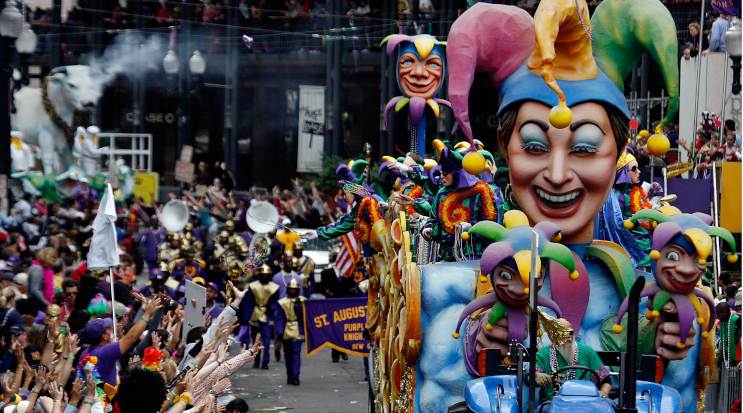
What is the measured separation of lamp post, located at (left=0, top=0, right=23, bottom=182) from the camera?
14836 millimetres

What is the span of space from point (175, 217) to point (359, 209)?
353 inches

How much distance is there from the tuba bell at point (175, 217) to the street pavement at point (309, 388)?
470 cm

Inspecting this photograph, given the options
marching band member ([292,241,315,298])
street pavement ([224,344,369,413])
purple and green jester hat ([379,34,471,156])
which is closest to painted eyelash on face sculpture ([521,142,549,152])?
purple and green jester hat ([379,34,471,156])

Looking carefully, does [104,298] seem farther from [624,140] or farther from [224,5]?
[224,5]

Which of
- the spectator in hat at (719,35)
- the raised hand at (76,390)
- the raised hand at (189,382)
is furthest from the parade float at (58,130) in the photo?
the raised hand at (76,390)

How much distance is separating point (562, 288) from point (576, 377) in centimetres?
125

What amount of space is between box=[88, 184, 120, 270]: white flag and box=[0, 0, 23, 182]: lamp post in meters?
4.00

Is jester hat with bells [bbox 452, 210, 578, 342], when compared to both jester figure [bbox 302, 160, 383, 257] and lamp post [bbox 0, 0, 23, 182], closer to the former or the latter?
jester figure [bbox 302, 160, 383, 257]

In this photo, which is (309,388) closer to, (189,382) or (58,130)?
(189,382)

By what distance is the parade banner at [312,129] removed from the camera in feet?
114

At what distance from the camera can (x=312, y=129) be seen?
34.8 metres

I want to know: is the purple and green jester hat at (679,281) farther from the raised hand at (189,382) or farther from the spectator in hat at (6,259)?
the spectator in hat at (6,259)

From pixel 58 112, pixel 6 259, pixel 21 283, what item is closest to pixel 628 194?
pixel 21 283

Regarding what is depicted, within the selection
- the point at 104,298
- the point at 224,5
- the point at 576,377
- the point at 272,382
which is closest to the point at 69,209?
the point at 272,382
